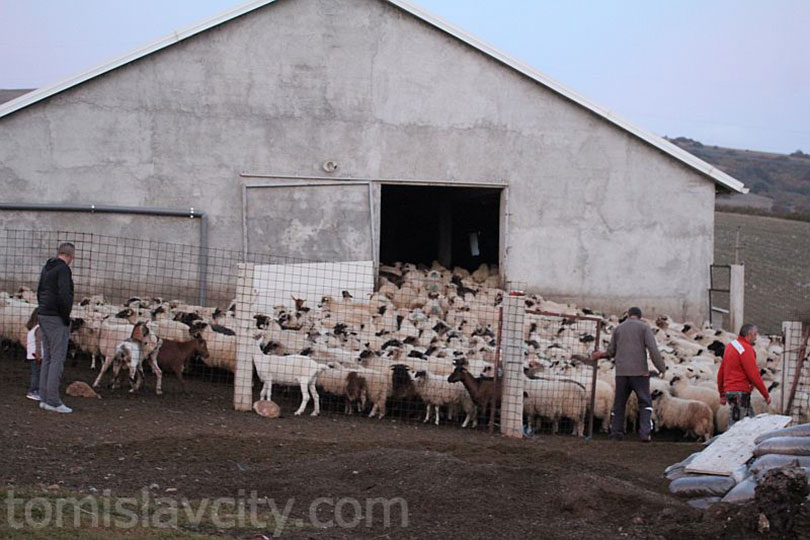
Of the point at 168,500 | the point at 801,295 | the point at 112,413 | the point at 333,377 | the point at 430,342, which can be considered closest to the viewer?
the point at 168,500

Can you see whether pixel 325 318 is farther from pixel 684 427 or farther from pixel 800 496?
pixel 800 496

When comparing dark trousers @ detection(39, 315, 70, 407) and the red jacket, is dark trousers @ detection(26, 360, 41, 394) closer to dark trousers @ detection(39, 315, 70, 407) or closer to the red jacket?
dark trousers @ detection(39, 315, 70, 407)

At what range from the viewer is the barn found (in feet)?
66.1

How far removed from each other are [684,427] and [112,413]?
25.4 ft

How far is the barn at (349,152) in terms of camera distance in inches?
793

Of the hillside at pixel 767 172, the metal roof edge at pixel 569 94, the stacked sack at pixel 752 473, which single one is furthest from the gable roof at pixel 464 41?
the hillside at pixel 767 172

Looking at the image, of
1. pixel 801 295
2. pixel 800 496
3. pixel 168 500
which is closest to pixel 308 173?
pixel 168 500

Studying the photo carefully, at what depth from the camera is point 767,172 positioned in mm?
106625

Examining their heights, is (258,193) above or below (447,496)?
above

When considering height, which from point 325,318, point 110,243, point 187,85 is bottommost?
point 325,318

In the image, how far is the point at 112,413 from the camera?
41.3 ft

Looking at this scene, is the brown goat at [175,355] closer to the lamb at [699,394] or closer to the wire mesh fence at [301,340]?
the wire mesh fence at [301,340]

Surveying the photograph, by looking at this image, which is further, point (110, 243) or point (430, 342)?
point (110, 243)

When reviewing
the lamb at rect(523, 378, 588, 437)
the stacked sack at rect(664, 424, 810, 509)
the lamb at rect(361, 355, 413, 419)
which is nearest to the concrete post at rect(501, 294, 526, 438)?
the lamb at rect(523, 378, 588, 437)
